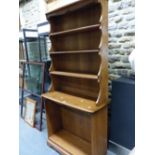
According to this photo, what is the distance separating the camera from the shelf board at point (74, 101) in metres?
1.86

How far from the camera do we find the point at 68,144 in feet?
7.74

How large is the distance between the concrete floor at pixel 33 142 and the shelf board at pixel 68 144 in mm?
94

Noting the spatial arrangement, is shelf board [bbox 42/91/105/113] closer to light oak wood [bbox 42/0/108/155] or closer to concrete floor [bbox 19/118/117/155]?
light oak wood [bbox 42/0/108/155]

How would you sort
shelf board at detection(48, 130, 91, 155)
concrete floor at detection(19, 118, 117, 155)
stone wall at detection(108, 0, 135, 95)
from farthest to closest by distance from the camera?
1. concrete floor at detection(19, 118, 117, 155)
2. shelf board at detection(48, 130, 91, 155)
3. stone wall at detection(108, 0, 135, 95)

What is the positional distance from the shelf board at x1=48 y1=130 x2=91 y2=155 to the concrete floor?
0.31ft

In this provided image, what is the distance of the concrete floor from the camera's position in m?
2.34

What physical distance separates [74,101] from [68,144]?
2.22ft

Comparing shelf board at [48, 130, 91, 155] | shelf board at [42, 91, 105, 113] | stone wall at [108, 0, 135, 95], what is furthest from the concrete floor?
stone wall at [108, 0, 135, 95]

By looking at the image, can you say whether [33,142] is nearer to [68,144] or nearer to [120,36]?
[68,144]

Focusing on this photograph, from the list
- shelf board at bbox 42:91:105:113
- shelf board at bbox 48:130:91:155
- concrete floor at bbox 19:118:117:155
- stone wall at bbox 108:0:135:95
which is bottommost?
concrete floor at bbox 19:118:117:155

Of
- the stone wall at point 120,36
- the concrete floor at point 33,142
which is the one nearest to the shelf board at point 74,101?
the stone wall at point 120,36
